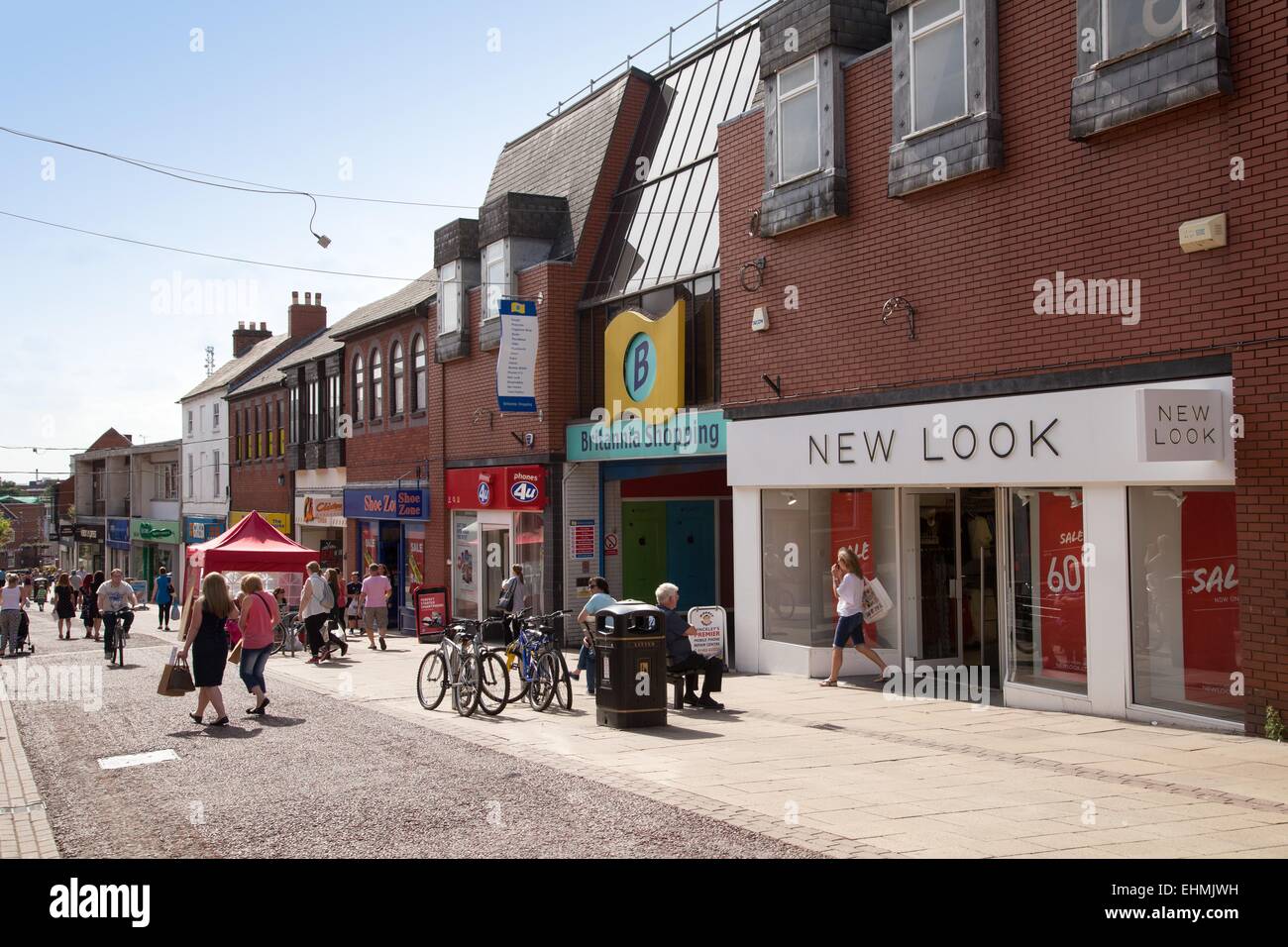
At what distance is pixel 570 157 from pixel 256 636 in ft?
47.0

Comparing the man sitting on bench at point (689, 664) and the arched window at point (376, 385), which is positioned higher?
the arched window at point (376, 385)

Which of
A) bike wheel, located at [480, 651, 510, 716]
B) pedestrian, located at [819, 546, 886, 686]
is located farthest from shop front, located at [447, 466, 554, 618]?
pedestrian, located at [819, 546, 886, 686]

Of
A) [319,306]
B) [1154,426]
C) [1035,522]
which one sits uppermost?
[319,306]

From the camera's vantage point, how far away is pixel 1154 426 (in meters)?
10.0

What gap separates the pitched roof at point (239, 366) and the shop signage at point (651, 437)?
3006 cm

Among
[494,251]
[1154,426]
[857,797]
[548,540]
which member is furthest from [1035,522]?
[494,251]

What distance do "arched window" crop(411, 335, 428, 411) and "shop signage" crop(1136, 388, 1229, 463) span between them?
2115 cm

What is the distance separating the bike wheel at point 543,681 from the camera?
13.8 meters

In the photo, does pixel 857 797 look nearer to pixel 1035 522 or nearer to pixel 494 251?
pixel 1035 522

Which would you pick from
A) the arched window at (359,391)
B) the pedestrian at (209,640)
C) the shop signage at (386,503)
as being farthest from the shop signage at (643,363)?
the arched window at (359,391)

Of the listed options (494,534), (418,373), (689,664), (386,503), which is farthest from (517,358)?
(689,664)

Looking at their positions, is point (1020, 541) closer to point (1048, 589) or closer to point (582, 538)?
point (1048, 589)

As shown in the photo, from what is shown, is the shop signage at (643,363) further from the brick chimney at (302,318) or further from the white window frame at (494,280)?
the brick chimney at (302,318)

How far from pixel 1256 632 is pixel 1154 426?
1.97 metres
